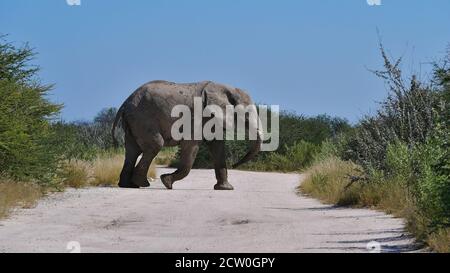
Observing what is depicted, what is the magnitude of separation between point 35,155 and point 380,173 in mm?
6593

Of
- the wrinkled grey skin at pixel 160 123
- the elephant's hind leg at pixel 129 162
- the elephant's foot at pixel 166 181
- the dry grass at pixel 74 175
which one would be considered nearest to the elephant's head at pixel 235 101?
the wrinkled grey skin at pixel 160 123

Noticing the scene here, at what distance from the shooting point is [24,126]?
16.5 meters

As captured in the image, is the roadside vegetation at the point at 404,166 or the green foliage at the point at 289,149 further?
the green foliage at the point at 289,149

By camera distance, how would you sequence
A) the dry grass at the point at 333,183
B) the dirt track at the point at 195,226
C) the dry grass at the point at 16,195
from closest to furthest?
the dirt track at the point at 195,226 → the dry grass at the point at 16,195 → the dry grass at the point at 333,183

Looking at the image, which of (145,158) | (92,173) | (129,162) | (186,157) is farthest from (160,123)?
(92,173)

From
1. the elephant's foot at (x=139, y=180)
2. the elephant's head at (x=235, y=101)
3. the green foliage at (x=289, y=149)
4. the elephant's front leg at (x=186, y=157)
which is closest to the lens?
the elephant's front leg at (x=186, y=157)

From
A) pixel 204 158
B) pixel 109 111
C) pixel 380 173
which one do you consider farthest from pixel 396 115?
pixel 109 111

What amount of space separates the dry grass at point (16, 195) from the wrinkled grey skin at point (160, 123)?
5293mm

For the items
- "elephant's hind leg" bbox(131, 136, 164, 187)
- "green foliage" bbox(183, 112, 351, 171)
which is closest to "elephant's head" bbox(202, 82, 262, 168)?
"elephant's hind leg" bbox(131, 136, 164, 187)

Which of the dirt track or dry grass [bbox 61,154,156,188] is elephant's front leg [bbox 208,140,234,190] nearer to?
dry grass [bbox 61,154,156,188]

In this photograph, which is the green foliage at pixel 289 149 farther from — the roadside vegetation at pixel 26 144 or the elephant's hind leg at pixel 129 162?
the roadside vegetation at pixel 26 144

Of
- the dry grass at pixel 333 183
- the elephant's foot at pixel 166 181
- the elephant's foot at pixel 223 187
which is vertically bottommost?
the elephant's foot at pixel 223 187

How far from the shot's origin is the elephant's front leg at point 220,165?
2155 cm
